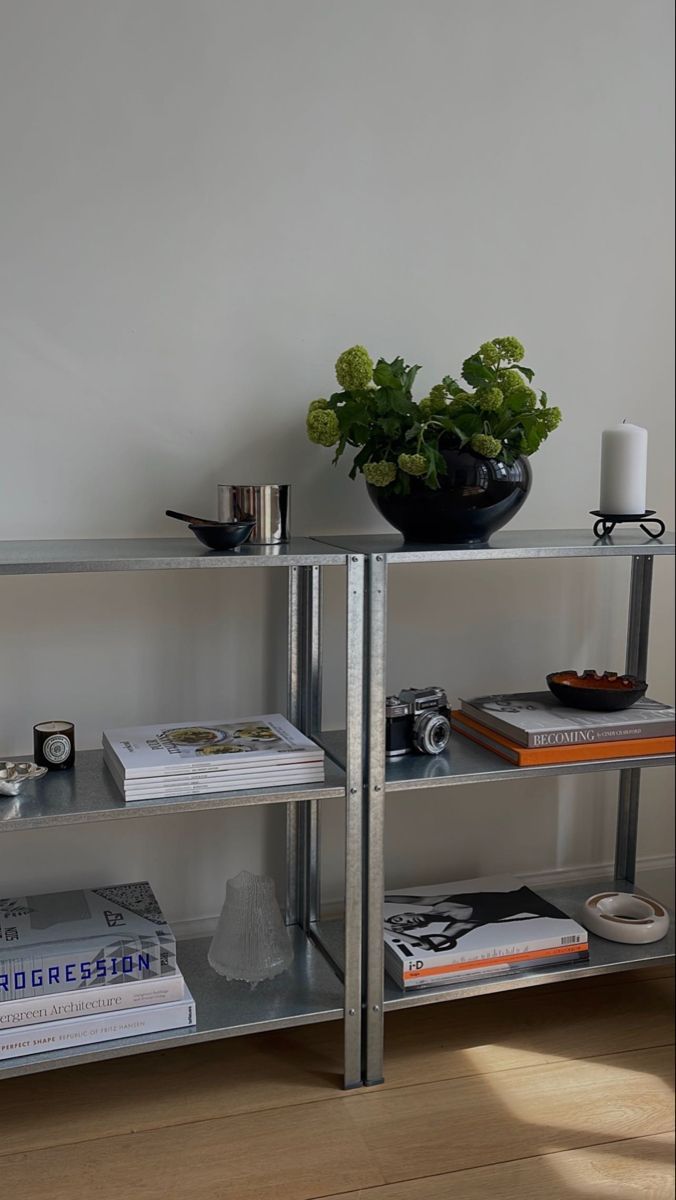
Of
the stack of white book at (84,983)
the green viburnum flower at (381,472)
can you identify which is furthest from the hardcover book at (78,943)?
the green viburnum flower at (381,472)

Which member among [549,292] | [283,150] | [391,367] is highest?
[283,150]

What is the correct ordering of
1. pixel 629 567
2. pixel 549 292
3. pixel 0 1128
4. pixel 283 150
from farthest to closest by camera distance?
pixel 629 567, pixel 549 292, pixel 283 150, pixel 0 1128

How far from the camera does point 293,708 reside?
2.16 meters

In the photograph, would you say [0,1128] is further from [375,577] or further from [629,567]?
[629,567]

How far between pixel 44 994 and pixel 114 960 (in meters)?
0.12

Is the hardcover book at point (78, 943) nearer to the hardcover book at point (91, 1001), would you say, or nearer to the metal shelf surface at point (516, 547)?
the hardcover book at point (91, 1001)

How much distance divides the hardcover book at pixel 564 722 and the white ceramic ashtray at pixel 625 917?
1.26 feet

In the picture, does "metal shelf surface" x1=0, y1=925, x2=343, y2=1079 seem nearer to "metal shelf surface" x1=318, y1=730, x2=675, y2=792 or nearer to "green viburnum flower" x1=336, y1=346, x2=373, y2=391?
"metal shelf surface" x1=318, y1=730, x2=675, y2=792

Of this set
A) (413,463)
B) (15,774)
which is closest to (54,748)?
(15,774)

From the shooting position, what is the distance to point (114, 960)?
5.82 feet

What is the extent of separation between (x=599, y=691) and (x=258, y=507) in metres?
0.71

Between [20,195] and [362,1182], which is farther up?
[20,195]

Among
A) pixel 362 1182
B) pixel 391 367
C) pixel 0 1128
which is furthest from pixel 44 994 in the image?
pixel 391 367

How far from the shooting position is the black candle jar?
1.85 metres
